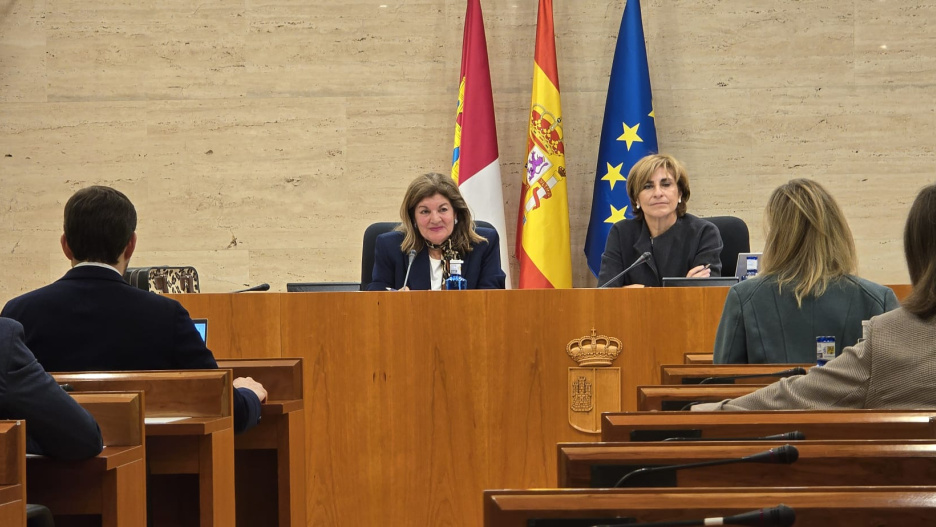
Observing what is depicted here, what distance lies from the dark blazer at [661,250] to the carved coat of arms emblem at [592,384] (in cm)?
95

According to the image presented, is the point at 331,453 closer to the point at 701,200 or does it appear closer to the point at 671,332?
the point at 671,332

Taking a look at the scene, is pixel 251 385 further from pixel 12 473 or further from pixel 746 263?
pixel 746 263

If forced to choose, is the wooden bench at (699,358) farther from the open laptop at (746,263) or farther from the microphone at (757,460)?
the microphone at (757,460)

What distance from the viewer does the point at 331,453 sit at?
13.8ft

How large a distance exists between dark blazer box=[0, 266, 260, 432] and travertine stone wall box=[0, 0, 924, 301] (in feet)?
13.2

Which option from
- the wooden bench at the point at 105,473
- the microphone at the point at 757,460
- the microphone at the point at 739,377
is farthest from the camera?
the microphone at the point at 739,377

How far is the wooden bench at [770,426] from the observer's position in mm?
1766

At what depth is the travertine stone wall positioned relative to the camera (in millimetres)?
6945

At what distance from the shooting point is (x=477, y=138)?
6.70 m

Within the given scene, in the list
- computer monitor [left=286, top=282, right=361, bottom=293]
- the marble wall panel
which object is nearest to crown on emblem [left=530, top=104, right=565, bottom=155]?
the marble wall panel

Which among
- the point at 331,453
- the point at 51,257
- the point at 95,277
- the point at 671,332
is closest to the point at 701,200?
the point at 671,332

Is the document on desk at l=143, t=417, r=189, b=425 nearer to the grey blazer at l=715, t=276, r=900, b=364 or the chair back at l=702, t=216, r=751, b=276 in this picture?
the grey blazer at l=715, t=276, r=900, b=364

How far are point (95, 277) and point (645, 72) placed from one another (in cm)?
443

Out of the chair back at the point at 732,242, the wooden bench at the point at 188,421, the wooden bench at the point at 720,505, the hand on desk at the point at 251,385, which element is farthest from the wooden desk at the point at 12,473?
the chair back at the point at 732,242
